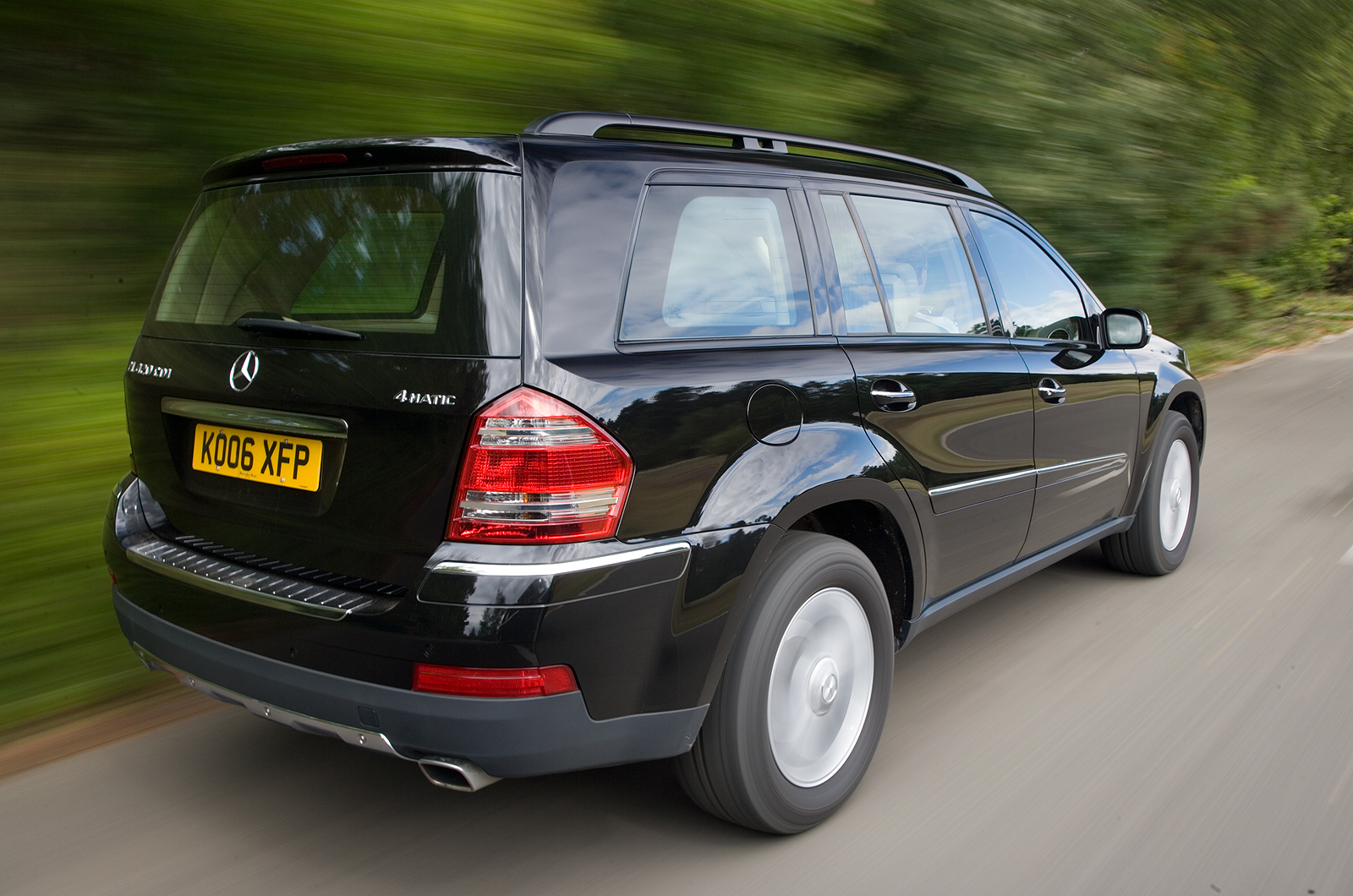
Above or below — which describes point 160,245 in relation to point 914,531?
above

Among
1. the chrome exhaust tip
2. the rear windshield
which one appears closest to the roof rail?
the rear windshield

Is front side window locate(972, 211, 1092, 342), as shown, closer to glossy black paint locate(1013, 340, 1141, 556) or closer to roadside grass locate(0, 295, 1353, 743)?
glossy black paint locate(1013, 340, 1141, 556)

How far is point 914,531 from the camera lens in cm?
302

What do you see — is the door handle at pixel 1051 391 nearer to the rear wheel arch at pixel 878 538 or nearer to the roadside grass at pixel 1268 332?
the rear wheel arch at pixel 878 538

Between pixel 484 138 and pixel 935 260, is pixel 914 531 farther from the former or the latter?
pixel 484 138

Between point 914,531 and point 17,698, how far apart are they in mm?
2652

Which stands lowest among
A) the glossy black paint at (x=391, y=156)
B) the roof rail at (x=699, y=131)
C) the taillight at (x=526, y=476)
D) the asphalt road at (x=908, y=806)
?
the asphalt road at (x=908, y=806)

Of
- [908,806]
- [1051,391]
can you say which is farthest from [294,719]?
[1051,391]

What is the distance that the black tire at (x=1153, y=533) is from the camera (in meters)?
4.56

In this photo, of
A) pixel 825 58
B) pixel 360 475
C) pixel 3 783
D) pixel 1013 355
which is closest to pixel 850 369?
pixel 1013 355

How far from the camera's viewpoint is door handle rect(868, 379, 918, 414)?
286 centimetres

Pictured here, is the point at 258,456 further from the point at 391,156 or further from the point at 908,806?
the point at 908,806

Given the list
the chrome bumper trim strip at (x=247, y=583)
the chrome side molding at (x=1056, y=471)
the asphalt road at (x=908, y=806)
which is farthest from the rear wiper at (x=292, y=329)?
the chrome side molding at (x=1056, y=471)

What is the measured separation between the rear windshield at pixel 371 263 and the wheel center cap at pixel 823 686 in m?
1.14
